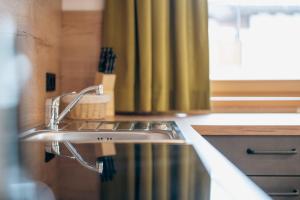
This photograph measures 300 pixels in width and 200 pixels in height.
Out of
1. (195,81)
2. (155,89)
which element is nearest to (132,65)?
(155,89)

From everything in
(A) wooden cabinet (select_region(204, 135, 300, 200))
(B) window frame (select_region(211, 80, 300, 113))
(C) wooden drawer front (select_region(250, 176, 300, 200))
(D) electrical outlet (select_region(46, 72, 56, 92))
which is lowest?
(C) wooden drawer front (select_region(250, 176, 300, 200))

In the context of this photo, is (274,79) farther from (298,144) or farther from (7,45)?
(7,45)

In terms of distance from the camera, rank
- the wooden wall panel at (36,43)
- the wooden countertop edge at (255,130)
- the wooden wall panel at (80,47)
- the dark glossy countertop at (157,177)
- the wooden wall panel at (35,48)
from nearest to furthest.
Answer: the dark glossy countertop at (157,177) → the wooden wall panel at (35,48) → the wooden wall panel at (36,43) → the wooden countertop edge at (255,130) → the wooden wall panel at (80,47)

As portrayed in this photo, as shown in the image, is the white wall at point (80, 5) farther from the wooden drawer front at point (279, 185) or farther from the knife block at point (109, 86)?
the wooden drawer front at point (279, 185)

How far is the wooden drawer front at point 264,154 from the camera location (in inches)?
59.1

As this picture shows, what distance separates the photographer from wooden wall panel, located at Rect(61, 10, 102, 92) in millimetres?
2008

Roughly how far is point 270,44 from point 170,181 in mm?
1761

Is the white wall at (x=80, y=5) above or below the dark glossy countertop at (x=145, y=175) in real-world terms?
above

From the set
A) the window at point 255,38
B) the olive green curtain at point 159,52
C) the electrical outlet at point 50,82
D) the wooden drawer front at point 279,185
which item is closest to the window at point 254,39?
the window at point 255,38

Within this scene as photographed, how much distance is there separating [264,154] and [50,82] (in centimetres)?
103

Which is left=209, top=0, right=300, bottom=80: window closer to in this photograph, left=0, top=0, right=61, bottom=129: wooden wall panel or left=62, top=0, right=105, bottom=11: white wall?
left=62, top=0, right=105, bottom=11: white wall

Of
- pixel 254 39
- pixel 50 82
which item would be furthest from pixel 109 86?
pixel 254 39

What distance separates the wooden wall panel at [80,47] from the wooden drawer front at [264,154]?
0.86m

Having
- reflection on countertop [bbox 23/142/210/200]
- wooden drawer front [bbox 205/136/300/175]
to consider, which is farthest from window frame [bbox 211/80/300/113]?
reflection on countertop [bbox 23/142/210/200]
